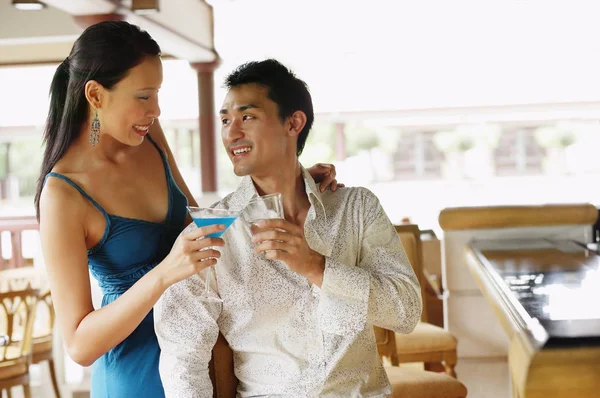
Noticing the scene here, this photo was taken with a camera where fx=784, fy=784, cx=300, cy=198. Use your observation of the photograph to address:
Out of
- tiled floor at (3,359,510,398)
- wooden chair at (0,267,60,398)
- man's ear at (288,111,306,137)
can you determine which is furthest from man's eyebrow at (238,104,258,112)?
wooden chair at (0,267,60,398)

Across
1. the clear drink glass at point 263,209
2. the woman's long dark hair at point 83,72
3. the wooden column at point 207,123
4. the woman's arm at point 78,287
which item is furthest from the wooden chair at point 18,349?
the wooden column at point 207,123

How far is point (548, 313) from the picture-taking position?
75.2 inches

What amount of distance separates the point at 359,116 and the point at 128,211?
461 inches

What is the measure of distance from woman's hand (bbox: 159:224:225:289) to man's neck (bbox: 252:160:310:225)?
0.59 metres

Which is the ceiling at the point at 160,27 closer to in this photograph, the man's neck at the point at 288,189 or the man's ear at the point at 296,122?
the man's ear at the point at 296,122

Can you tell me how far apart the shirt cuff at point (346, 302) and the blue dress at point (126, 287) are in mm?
504

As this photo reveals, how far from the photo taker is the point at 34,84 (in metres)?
13.4

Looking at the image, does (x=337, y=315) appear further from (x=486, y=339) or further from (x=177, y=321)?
(x=486, y=339)

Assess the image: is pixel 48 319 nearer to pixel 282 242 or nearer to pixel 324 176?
pixel 324 176

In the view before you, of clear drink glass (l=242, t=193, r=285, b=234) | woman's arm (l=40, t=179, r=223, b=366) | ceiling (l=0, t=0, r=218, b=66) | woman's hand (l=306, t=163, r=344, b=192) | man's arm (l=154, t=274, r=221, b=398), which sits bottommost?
man's arm (l=154, t=274, r=221, b=398)

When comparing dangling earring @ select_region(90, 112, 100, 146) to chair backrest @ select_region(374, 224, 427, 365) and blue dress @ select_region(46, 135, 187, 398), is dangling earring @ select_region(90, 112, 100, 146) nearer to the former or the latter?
blue dress @ select_region(46, 135, 187, 398)

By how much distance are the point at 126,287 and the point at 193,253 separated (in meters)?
0.58

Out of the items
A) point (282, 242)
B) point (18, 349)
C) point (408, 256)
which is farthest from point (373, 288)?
point (18, 349)

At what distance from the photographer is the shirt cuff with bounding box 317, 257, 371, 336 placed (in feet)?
6.39
